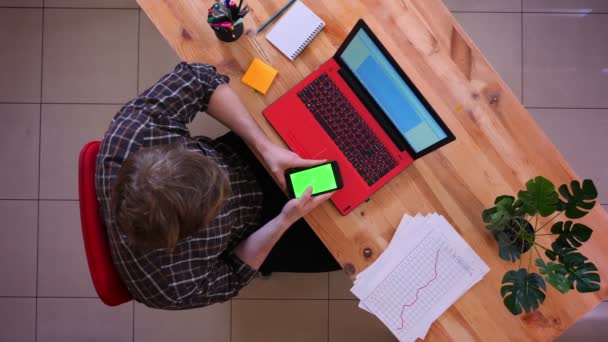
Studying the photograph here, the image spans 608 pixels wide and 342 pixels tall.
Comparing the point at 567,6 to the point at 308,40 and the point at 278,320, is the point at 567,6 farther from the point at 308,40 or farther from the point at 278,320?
the point at 278,320

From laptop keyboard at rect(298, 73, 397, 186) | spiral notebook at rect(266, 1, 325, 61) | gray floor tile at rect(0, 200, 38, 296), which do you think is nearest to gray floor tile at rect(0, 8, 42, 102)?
gray floor tile at rect(0, 200, 38, 296)

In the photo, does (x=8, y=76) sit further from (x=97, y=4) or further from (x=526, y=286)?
(x=526, y=286)

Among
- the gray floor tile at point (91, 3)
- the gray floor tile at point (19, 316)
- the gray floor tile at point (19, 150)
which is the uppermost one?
the gray floor tile at point (91, 3)

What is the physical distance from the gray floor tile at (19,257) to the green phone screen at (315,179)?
166 cm

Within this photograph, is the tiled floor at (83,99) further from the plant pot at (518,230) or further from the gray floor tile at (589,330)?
the plant pot at (518,230)

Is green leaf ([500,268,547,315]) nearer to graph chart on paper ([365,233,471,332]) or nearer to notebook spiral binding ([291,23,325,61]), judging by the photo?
graph chart on paper ([365,233,471,332])

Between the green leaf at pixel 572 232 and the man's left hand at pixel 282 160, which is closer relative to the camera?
the green leaf at pixel 572 232

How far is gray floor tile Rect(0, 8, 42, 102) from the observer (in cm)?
235

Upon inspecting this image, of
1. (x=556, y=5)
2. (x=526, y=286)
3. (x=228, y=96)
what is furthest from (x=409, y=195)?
(x=556, y=5)

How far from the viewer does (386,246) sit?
142cm

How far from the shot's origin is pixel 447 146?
143cm

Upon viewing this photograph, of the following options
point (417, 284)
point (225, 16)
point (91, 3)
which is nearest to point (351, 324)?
point (417, 284)

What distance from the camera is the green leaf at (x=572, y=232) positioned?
1.24 meters

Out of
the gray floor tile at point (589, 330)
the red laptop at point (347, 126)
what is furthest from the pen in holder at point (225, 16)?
the gray floor tile at point (589, 330)
